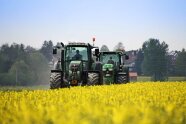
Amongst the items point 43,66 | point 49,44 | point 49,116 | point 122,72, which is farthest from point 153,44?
point 49,116

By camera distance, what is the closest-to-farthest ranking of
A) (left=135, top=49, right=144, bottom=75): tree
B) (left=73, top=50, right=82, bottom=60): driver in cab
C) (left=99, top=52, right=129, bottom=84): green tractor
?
(left=73, top=50, right=82, bottom=60): driver in cab → (left=99, top=52, right=129, bottom=84): green tractor → (left=135, top=49, right=144, bottom=75): tree

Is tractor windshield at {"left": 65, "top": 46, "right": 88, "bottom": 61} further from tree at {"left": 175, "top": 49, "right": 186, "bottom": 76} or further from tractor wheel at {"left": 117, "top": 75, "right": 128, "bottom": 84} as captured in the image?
tree at {"left": 175, "top": 49, "right": 186, "bottom": 76}

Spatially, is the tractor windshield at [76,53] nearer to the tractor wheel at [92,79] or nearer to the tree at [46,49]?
the tractor wheel at [92,79]

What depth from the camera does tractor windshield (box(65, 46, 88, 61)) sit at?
20.3 meters

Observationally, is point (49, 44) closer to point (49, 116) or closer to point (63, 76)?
point (63, 76)

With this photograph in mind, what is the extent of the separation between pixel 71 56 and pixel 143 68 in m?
111

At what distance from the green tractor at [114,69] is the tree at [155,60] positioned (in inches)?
3548

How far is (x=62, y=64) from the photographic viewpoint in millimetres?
20406

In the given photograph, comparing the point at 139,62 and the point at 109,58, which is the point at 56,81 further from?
the point at 139,62

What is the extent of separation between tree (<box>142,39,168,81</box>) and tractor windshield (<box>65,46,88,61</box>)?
96904mm

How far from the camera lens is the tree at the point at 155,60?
12344cm

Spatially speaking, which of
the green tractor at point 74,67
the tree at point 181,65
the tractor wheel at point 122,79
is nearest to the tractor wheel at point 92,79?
the green tractor at point 74,67

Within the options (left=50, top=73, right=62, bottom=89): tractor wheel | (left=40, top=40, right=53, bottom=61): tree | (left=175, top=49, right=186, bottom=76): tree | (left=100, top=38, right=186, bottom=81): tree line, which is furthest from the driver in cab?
(left=40, top=40, right=53, bottom=61): tree

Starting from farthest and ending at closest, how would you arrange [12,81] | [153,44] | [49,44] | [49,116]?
[49,44] < [153,44] < [12,81] < [49,116]
